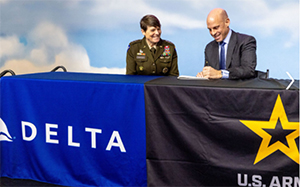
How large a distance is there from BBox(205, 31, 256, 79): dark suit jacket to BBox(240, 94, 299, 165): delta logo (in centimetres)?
46

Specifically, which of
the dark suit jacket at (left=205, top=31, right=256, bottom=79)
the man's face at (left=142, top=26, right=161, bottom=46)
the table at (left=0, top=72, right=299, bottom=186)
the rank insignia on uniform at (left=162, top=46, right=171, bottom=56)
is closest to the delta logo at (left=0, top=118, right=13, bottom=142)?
the table at (left=0, top=72, right=299, bottom=186)

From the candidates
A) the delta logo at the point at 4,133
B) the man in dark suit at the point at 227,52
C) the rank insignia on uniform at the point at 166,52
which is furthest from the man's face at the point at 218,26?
the delta logo at the point at 4,133

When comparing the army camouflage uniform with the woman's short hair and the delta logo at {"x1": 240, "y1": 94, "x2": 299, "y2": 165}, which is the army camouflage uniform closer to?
the woman's short hair

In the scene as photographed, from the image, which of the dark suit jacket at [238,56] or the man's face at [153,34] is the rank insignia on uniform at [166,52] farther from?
the dark suit jacket at [238,56]

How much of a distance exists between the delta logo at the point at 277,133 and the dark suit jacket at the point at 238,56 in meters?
0.46

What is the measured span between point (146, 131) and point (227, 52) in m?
0.98

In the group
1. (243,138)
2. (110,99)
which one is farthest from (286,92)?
(110,99)

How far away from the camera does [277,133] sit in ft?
6.56

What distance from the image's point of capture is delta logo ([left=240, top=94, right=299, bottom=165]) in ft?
6.50

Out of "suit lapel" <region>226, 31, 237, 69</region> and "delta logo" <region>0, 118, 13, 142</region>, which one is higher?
"suit lapel" <region>226, 31, 237, 69</region>

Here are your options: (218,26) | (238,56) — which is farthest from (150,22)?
(238,56)

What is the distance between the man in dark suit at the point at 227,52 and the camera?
2.37 m

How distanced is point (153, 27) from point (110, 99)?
97cm

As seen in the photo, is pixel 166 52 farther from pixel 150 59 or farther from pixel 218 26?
pixel 218 26
